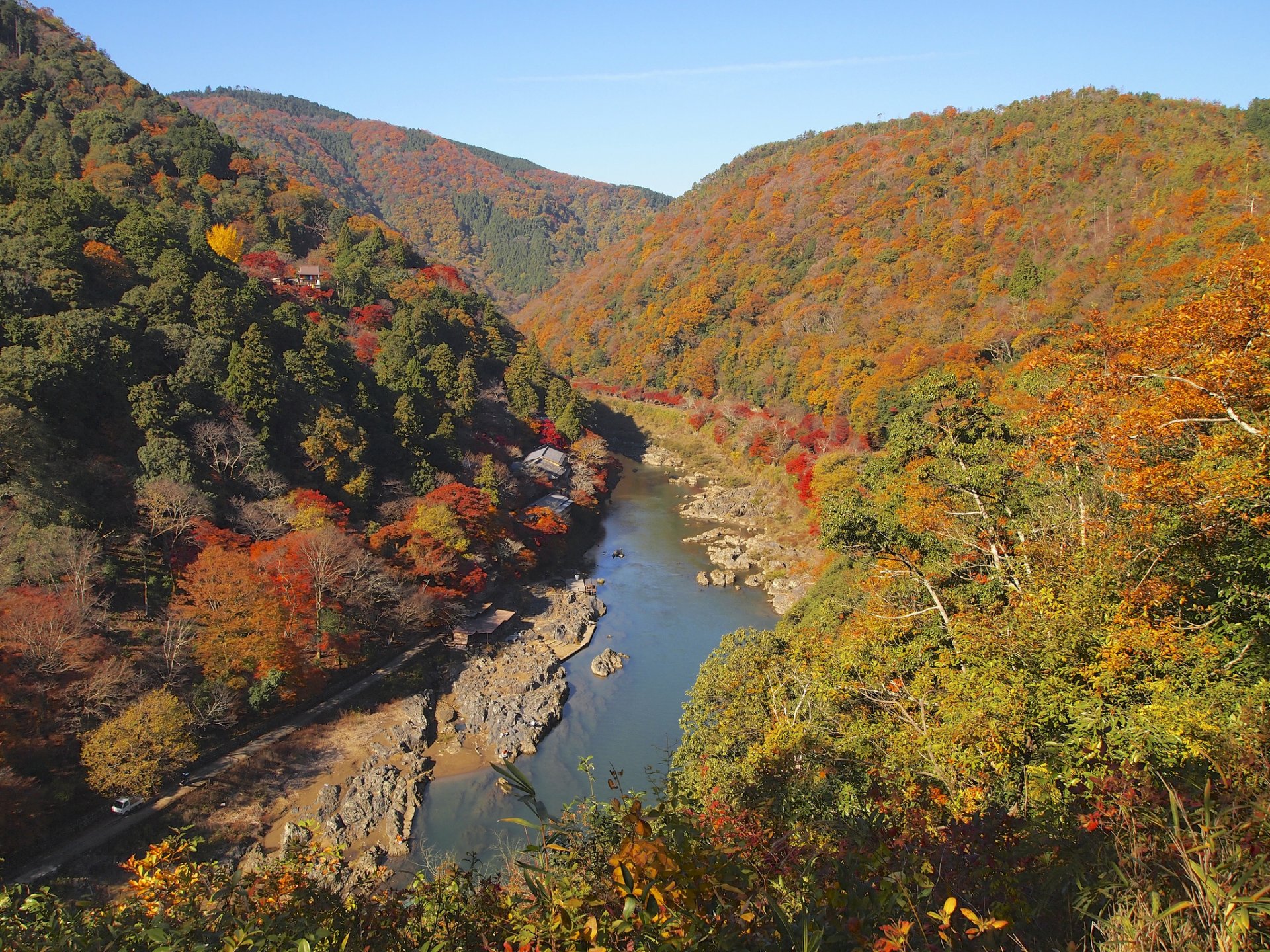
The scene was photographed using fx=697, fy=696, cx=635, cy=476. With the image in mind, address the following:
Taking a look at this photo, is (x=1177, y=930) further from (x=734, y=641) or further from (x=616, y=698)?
(x=616, y=698)

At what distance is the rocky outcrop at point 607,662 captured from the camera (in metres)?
20.6

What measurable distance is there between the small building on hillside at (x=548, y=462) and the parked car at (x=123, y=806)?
2178 cm

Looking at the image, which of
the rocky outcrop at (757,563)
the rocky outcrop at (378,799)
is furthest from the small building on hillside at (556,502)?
the rocky outcrop at (378,799)

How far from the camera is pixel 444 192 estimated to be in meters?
124

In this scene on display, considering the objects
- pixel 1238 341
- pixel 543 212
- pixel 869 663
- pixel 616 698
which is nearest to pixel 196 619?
pixel 616 698

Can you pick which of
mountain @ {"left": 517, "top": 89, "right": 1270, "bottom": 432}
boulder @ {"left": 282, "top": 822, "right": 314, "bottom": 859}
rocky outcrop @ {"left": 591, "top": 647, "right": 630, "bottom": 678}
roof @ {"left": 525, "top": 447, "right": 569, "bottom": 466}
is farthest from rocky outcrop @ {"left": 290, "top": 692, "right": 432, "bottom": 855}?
roof @ {"left": 525, "top": 447, "right": 569, "bottom": 466}

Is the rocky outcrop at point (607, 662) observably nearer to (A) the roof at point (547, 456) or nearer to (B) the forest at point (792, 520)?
(B) the forest at point (792, 520)

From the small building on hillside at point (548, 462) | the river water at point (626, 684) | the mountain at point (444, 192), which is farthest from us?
the mountain at point (444, 192)

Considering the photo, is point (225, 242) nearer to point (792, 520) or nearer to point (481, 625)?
point (481, 625)

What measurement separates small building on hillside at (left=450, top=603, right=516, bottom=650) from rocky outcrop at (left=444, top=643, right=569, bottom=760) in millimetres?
975

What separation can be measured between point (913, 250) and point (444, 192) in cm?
10106

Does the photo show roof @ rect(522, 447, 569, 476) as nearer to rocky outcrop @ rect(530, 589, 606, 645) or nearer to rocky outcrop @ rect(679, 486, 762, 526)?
rocky outcrop @ rect(679, 486, 762, 526)

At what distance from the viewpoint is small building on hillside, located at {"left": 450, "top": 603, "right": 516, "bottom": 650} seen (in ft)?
69.3

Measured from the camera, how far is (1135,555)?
7.00m
